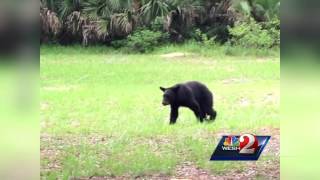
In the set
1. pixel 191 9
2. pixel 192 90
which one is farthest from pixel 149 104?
pixel 191 9

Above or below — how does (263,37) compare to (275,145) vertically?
above

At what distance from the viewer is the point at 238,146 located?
7746 millimetres

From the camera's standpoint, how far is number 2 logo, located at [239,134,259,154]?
25.4ft

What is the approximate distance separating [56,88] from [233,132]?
1.56m

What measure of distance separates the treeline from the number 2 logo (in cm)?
79

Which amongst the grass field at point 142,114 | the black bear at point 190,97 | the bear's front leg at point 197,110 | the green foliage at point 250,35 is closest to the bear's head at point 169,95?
the black bear at point 190,97

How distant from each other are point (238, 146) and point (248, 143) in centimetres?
9

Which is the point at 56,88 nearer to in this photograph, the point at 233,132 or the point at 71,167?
the point at 71,167

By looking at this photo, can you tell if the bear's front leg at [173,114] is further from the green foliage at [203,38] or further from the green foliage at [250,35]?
the green foliage at [250,35]

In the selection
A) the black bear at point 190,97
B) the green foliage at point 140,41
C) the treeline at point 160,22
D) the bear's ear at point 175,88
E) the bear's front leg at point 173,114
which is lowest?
the bear's front leg at point 173,114

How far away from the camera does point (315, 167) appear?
786 centimetres

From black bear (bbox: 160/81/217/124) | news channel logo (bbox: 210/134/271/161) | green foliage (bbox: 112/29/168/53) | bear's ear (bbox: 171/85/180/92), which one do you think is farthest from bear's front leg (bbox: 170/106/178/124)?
green foliage (bbox: 112/29/168/53)

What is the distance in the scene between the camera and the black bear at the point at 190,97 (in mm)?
7766

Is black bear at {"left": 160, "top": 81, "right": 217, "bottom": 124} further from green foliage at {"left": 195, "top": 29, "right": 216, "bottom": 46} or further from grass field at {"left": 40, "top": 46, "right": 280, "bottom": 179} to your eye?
green foliage at {"left": 195, "top": 29, "right": 216, "bottom": 46}
